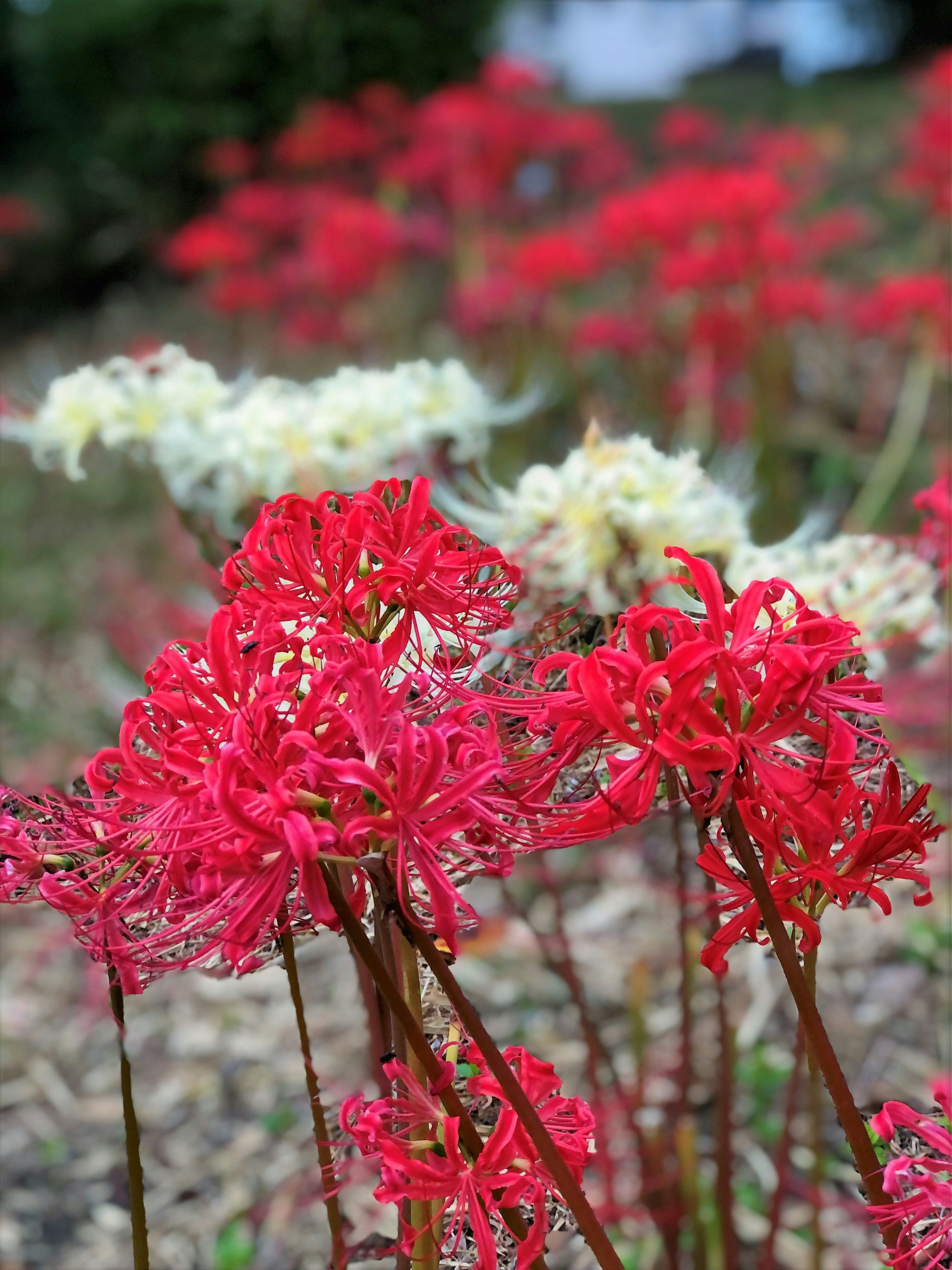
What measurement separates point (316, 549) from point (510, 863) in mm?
243

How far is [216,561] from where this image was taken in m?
1.15

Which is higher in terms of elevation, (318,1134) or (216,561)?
(216,561)

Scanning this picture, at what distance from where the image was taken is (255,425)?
117cm

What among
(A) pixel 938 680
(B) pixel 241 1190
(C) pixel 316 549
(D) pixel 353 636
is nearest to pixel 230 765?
(D) pixel 353 636

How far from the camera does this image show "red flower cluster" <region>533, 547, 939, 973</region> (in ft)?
1.58

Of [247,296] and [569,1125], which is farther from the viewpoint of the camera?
[247,296]

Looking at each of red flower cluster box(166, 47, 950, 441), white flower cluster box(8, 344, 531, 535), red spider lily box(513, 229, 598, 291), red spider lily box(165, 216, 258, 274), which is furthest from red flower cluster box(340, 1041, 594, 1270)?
red spider lily box(165, 216, 258, 274)

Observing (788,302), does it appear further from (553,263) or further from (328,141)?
(328,141)

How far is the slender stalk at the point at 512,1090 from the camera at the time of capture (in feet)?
1.56

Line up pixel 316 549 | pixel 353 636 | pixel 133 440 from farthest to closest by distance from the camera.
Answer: pixel 133 440
pixel 316 549
pixel 353 636

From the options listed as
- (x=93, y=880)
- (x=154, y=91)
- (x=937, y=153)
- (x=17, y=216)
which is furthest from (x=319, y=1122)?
(x=154, y=91)

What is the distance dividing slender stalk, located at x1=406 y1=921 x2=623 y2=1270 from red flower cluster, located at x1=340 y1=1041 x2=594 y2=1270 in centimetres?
2

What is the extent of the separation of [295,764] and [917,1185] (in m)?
0.34

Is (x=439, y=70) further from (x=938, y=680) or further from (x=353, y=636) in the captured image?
(x=353, y=636)
